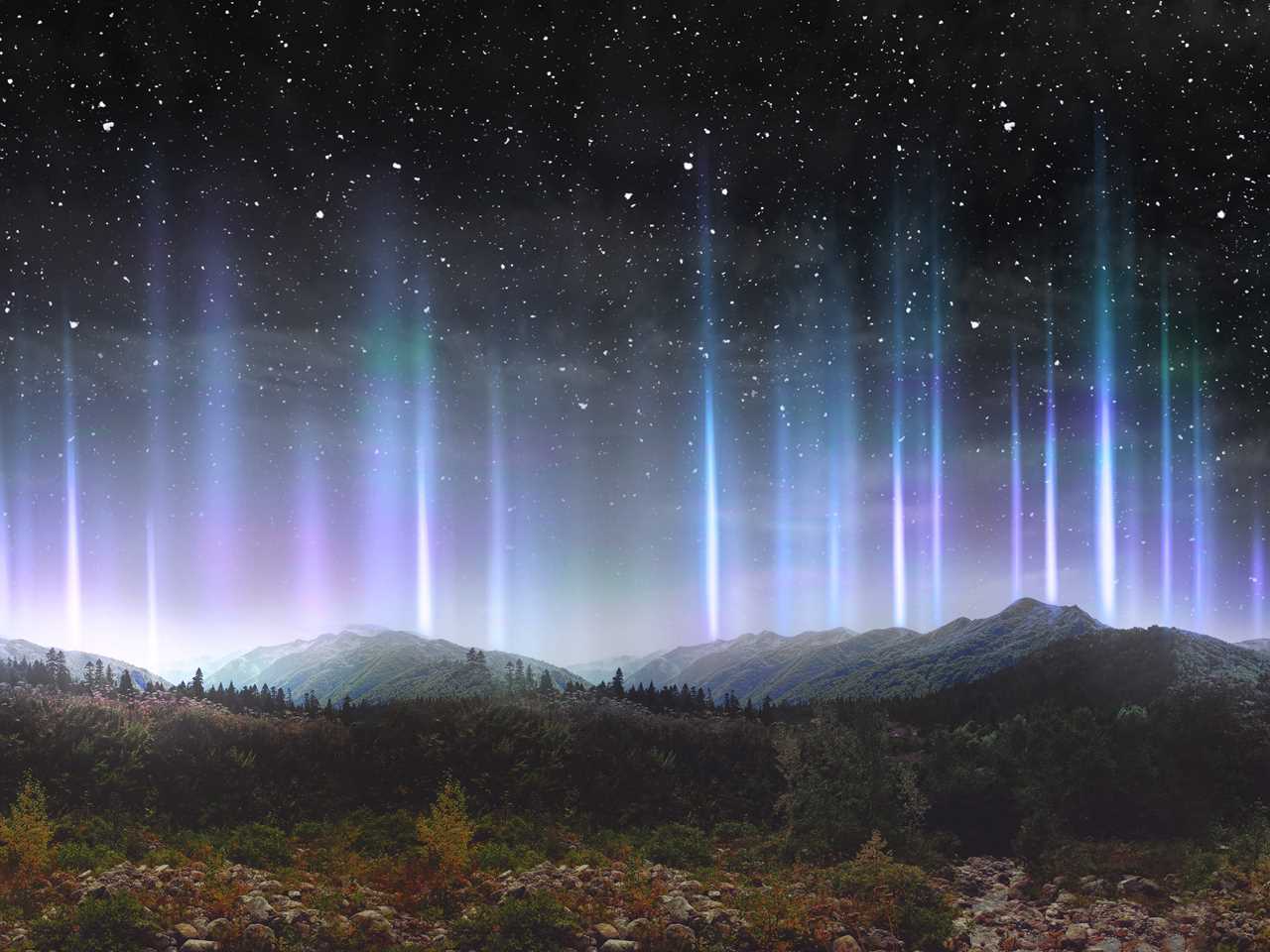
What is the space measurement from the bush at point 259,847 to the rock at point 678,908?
8.16 m

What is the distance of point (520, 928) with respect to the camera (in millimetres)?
13234

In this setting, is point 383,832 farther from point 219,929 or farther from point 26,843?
point 26,843

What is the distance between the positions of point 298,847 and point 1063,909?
16755 mm

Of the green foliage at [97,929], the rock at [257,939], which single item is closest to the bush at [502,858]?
the rock at [257,939]

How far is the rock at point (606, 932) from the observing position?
1364 centimetres

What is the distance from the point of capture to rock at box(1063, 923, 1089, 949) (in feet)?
51.3

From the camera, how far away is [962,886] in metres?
19.8

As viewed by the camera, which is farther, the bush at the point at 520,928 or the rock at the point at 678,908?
the rock at the point at 678,908

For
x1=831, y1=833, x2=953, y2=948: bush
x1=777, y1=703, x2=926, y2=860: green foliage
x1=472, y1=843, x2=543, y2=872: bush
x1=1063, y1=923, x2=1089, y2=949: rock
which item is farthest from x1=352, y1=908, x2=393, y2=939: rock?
x1=1063, y1=923, x2=1089, y2=949: rock

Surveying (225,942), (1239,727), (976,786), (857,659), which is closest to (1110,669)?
(1239,727)

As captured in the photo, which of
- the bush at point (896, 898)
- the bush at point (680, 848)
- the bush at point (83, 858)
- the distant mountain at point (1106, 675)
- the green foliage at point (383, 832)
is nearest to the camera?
the bush at point (896, 898)

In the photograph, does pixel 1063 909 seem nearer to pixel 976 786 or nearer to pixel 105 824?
pixel 976 786

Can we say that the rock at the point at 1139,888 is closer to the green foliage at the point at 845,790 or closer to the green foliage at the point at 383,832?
the green foliage at the point at 845,790

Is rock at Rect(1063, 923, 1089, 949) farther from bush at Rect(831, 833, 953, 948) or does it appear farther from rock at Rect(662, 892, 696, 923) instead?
rock at Rect(662, 892, 696, 923)
